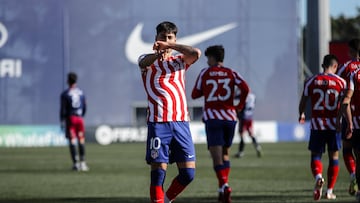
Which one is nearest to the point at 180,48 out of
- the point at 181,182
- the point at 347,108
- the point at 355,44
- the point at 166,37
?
the point at 166,37

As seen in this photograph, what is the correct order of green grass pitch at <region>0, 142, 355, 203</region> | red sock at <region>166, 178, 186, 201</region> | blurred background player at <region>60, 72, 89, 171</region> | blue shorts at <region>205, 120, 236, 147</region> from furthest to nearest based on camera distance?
blurred background player at <region>60, 72, 89, 171</region>
green grass pitch at <region>0, 142, 355, 203</region>
blue shorts at <region>205, 120, 236, 147</region>
red sock at <region>166, 178, 186, 201</region>

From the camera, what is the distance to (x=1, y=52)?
44.7 metres

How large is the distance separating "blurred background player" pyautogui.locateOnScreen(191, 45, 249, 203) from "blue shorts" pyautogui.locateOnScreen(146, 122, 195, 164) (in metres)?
3.76

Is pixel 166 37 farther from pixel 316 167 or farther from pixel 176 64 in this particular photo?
pixel 316 167

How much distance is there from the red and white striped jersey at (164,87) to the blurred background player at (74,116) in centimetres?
1183

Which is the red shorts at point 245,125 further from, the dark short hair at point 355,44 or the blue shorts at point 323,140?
the dark short hair at point 355,44

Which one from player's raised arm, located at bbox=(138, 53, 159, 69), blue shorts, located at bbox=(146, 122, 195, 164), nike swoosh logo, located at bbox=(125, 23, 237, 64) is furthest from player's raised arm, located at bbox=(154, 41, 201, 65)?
nike swoosh logo, located at bbox=(125, 23, 237, 64)

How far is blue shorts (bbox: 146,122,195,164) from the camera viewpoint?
11.5 meters

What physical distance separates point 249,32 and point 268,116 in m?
4.20

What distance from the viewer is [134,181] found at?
19.5m

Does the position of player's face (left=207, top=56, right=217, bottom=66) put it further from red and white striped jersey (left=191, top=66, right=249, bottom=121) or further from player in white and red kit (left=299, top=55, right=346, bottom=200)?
player in white and red kit (left=299, top=55, right=346, bottom=200)

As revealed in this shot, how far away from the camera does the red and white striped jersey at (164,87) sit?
11594 millimetres

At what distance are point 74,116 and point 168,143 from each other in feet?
41.2

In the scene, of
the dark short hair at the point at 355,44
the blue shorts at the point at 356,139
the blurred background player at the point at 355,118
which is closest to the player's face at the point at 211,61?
the dark short hair at the point at 355,44
